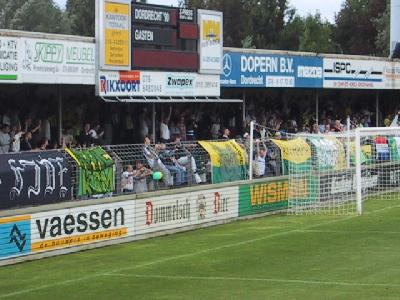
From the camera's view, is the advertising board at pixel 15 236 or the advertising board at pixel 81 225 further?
the advertising board at pixel 81 225

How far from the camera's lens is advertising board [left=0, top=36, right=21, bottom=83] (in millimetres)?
21875

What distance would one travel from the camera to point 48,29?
3420 inches

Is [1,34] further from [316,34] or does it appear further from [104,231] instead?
[316,34]

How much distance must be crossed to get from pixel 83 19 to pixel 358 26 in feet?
85.7

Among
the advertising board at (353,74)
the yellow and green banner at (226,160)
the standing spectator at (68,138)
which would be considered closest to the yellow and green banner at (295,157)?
the yellow and green banner at (226,160)

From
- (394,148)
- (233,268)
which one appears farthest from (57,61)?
(394,148)

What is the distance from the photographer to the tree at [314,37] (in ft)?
251

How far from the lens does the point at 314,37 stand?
77.9m

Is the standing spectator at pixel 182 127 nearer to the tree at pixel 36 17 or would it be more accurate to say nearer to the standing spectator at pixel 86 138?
the standing spectator at pixel 86 138

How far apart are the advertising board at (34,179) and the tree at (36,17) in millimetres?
→ 70649

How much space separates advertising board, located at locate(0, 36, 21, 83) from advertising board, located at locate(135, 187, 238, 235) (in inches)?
201

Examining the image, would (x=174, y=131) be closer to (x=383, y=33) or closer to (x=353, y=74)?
(x=353, y=74)

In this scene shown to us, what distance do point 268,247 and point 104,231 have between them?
335 centimetres

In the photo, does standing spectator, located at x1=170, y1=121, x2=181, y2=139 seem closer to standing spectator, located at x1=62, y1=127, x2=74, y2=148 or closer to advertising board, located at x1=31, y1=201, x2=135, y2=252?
standing spectator, located at x1=62, y1=127, x2=74, y2=148
